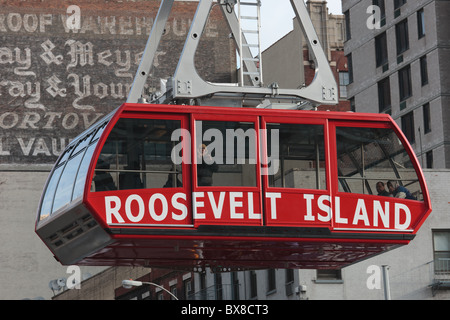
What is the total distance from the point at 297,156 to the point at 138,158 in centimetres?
264

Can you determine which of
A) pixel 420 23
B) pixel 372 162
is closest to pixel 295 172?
pixel 372 162

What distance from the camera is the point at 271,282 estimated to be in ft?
176

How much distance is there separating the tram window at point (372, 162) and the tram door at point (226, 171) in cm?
165

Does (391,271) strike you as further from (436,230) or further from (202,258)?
(202,258)

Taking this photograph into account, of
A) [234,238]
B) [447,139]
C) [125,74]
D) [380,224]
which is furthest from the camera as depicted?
[125,74]

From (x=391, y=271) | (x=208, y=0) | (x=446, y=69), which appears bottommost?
(x=391, y=271)

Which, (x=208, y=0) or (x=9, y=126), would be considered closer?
(x=208, y=0)

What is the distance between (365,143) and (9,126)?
53066mm

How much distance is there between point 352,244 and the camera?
21.5 m

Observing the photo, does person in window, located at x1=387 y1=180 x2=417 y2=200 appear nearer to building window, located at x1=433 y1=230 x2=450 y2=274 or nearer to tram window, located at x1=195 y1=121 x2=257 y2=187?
tram window, located at x1=195 y1=121 x2=257 y2=187

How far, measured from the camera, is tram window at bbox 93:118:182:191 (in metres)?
20.2

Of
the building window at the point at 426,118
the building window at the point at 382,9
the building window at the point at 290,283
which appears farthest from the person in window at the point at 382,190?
the building window at the point at 382,9

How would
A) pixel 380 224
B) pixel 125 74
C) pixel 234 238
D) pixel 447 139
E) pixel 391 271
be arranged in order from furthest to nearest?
pixel 125 74 → pixel 447 139 → pixel 391 271 → pixel 380 224 → pixel 234 238

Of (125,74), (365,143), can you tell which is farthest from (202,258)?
(125,74)
